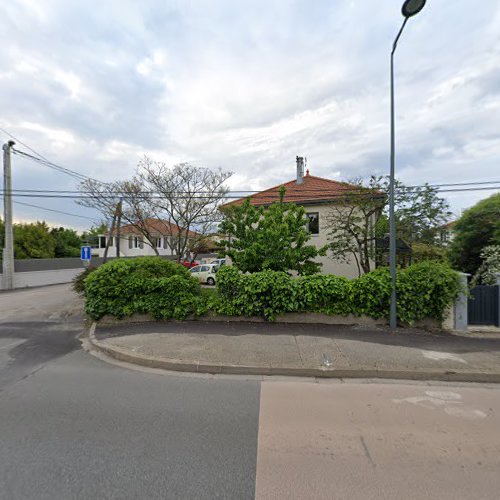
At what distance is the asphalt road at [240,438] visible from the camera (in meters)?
2.14

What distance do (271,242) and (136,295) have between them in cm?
404

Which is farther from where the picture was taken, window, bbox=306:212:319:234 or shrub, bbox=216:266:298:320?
window, bbox=306:212:319:234

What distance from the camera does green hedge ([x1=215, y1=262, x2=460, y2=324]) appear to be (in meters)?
6.36

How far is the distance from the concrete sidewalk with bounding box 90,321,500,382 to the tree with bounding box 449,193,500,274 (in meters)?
5.24

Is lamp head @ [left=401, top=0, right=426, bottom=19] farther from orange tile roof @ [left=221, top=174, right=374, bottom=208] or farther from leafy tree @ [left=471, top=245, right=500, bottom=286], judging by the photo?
orange tile roof @ [left=221, top=174, right=374, bottom=208]

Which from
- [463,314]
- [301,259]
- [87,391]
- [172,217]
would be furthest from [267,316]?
[172,217]

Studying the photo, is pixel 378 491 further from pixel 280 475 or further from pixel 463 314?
pixel 463 314

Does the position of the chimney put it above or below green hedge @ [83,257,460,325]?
above

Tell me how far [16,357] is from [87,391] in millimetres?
2674

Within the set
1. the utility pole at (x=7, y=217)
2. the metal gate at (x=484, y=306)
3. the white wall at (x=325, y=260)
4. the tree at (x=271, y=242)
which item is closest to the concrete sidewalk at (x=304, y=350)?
the metal gate at (x=484, y=306)

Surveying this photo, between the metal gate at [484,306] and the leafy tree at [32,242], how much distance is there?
110ft

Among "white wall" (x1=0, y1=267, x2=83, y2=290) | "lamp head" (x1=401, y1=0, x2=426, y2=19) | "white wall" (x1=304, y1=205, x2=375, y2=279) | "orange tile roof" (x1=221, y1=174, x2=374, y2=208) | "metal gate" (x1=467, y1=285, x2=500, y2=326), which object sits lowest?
"white wall" (x1=0, y1=267, x2=83, y2=290)

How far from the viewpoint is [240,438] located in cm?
276

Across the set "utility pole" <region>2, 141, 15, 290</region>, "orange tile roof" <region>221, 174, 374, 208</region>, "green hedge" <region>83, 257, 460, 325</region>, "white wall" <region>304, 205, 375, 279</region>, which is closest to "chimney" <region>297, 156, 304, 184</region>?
"orange tile roof" <region>221, 174, 374, 208</region>
